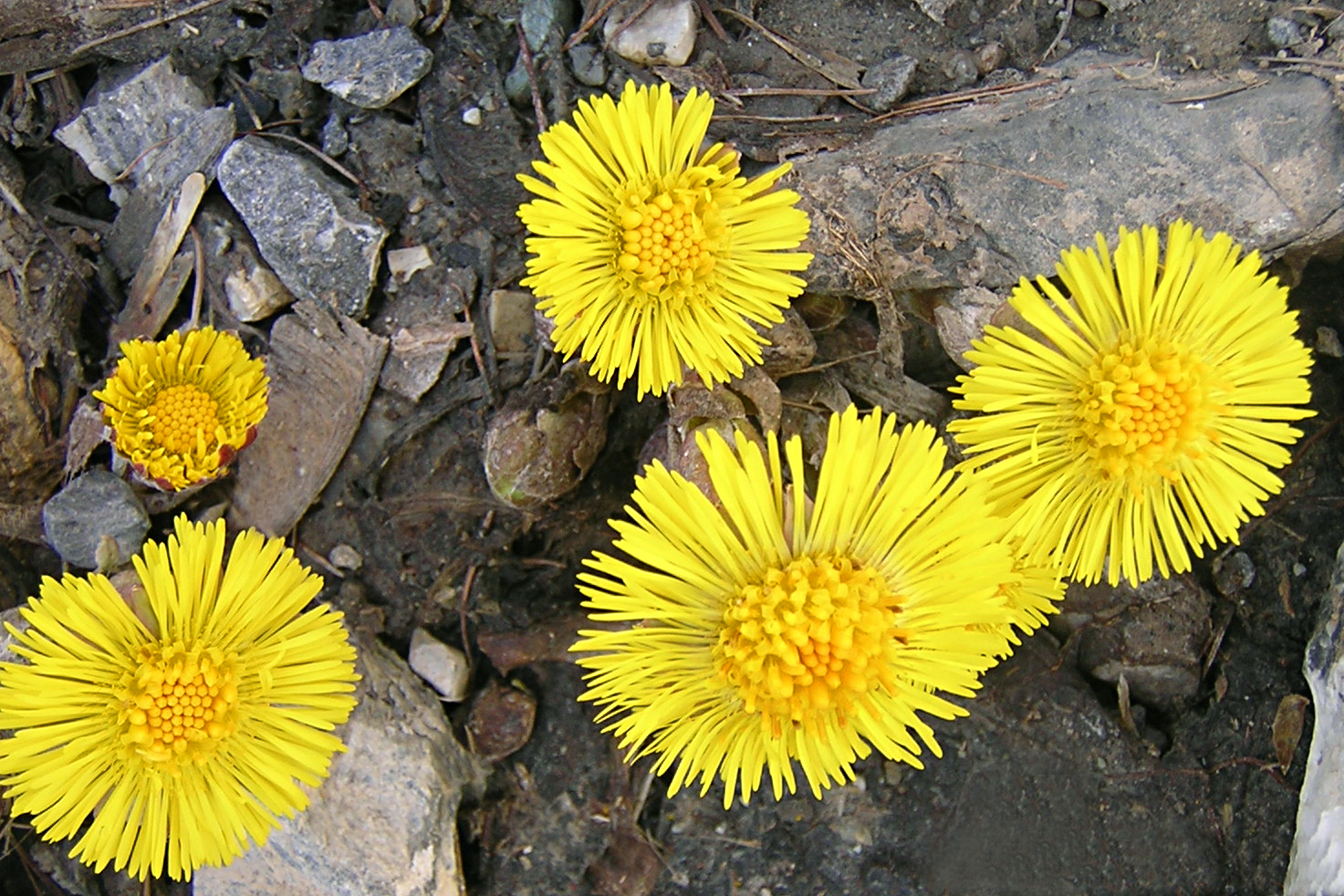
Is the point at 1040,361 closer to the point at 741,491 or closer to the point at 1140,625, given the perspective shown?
the point at 741,491

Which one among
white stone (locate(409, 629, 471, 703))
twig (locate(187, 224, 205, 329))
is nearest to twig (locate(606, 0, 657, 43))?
twig (locate(187, 224, 205, 329))

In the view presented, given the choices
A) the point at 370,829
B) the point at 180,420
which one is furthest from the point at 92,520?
the point at 370,829

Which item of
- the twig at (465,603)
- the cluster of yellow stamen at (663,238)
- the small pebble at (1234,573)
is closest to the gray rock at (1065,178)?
the cluster of yellow stamen at (663,238)

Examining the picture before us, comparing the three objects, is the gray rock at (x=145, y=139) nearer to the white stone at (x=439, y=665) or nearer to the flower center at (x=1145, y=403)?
the white stone at (x=439, y=665)

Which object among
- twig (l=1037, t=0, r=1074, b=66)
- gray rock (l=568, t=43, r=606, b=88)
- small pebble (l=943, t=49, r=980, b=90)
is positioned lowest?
gray rock (l=568, t=43, r=606, b=88)

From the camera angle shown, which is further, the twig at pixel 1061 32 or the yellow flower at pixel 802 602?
the twig at pixel 1061 32

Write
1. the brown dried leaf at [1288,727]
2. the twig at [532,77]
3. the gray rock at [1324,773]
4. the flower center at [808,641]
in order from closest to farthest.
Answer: the flower center at [808,641] → the gray rock at [1324,773] → the brown dried leaf at [1288,727] → the twig at [532,77]

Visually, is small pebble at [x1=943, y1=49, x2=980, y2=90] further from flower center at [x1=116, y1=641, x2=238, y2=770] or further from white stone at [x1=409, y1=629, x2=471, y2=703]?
flower center at [x1=116, y1=641, x2=238, y2=770]
